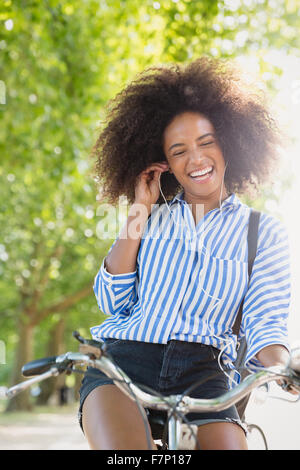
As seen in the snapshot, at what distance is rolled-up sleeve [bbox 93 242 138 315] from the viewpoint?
2.64 meters

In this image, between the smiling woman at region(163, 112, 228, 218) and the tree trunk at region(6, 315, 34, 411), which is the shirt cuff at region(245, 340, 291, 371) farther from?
the tree trunk at region(6, 315, 34, 411)

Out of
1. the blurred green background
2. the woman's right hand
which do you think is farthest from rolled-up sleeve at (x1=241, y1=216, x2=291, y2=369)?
the blurred green background

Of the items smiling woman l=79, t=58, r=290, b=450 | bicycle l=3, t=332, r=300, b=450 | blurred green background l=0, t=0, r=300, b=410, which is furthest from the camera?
blurred green background l=0, t=0, r=300, b=410

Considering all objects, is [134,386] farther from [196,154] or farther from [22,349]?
[22,349]

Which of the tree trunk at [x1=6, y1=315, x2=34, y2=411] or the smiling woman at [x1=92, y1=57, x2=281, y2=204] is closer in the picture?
the smiling woman at [x1=92, y1=57, x2=281, y2=204]

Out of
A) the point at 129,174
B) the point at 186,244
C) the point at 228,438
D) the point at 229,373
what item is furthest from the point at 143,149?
the point at 228,438

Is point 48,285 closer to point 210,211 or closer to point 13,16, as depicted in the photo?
point 13,16

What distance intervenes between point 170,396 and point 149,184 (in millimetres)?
1304

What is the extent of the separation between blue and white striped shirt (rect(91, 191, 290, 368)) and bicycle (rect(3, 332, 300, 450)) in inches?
18.5

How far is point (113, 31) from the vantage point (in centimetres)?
955

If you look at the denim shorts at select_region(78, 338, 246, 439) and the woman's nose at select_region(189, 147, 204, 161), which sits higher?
the woman's nose at select_region(189, 147, 204, 161)

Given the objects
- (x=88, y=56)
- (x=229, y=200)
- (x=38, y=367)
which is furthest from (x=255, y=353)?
(x=88, y=56)

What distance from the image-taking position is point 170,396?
1.89m

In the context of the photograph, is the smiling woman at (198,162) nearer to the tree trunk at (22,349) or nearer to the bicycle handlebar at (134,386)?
the bicycle handlebar at (134,386)
